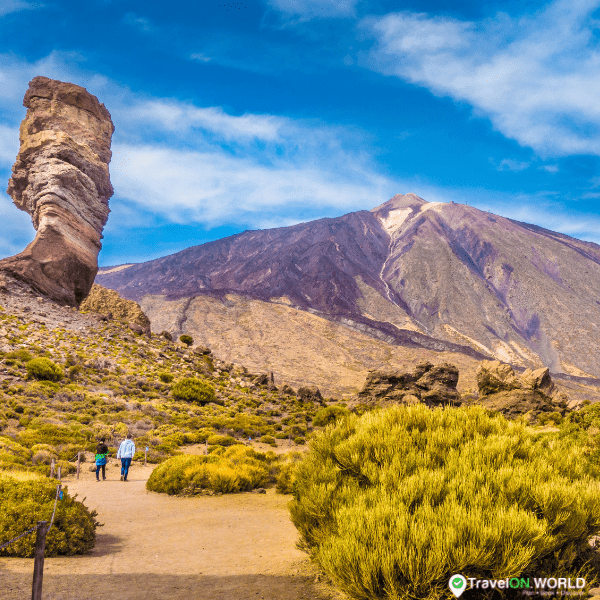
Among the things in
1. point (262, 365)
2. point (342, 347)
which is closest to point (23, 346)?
point (262, 365)

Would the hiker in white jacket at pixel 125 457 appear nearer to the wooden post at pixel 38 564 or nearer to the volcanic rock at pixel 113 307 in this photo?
the wooden post at pixel 38 564

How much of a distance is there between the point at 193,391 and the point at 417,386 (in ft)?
59.0

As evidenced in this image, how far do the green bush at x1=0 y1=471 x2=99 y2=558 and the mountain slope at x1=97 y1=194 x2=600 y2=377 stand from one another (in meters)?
69.6

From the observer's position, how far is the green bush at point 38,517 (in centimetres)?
616

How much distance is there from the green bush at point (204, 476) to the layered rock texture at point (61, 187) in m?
25.6

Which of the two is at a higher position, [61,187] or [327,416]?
[61,187]

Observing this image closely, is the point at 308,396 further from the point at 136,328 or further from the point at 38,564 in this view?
the point at 38,564

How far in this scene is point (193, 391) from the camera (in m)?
29.2

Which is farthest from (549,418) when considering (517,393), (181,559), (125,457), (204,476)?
(181,559)

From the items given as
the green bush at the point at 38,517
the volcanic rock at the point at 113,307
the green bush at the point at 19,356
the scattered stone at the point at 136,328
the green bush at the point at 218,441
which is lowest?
the green bush at the point at 218,441

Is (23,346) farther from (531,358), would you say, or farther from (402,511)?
(531,358)

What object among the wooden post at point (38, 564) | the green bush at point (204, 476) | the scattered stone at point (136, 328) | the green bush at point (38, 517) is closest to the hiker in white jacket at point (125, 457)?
the green bush at point (204, 476)

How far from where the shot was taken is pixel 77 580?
5668mm

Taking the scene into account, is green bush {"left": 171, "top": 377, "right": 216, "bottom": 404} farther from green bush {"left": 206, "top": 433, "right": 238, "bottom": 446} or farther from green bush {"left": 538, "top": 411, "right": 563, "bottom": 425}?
green bush {"left": 538, "top": 411, "right": 563, "bottom": 425}
